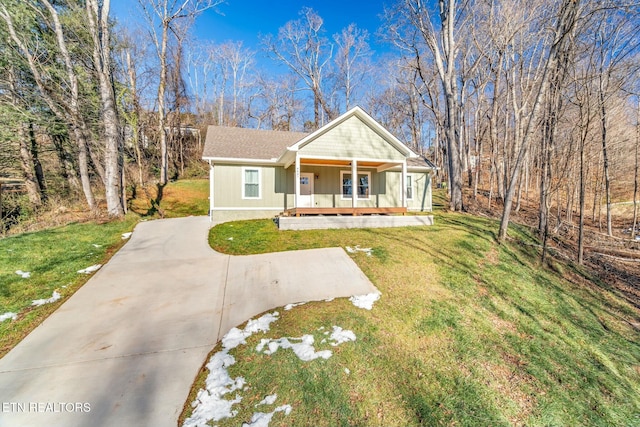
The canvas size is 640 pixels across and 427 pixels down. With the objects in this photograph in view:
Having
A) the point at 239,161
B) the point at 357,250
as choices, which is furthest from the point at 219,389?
the point at 239,161

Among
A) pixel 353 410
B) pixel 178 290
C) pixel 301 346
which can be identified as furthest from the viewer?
pixel 178 290

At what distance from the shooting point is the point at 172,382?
9.52ft

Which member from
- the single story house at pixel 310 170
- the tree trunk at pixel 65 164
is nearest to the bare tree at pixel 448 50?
the single story house at pixel 310 170

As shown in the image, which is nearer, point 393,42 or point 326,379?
point 326,379

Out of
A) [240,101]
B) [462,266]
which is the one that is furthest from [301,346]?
[240,101]

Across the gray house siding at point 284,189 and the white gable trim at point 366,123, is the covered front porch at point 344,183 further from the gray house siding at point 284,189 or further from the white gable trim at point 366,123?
the white gable trim at point 366,123

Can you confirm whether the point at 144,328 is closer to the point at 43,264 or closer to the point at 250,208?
the point at 43,264

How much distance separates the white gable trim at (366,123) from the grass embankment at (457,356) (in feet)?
17.7

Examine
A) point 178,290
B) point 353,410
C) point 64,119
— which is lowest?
point 353,410

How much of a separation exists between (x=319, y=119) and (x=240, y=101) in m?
10.1

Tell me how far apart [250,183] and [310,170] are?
2.90m

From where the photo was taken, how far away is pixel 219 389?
2799 mm

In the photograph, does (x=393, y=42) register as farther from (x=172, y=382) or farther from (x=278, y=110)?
(x=172, y=382)

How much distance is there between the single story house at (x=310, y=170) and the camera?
10.5 metres
